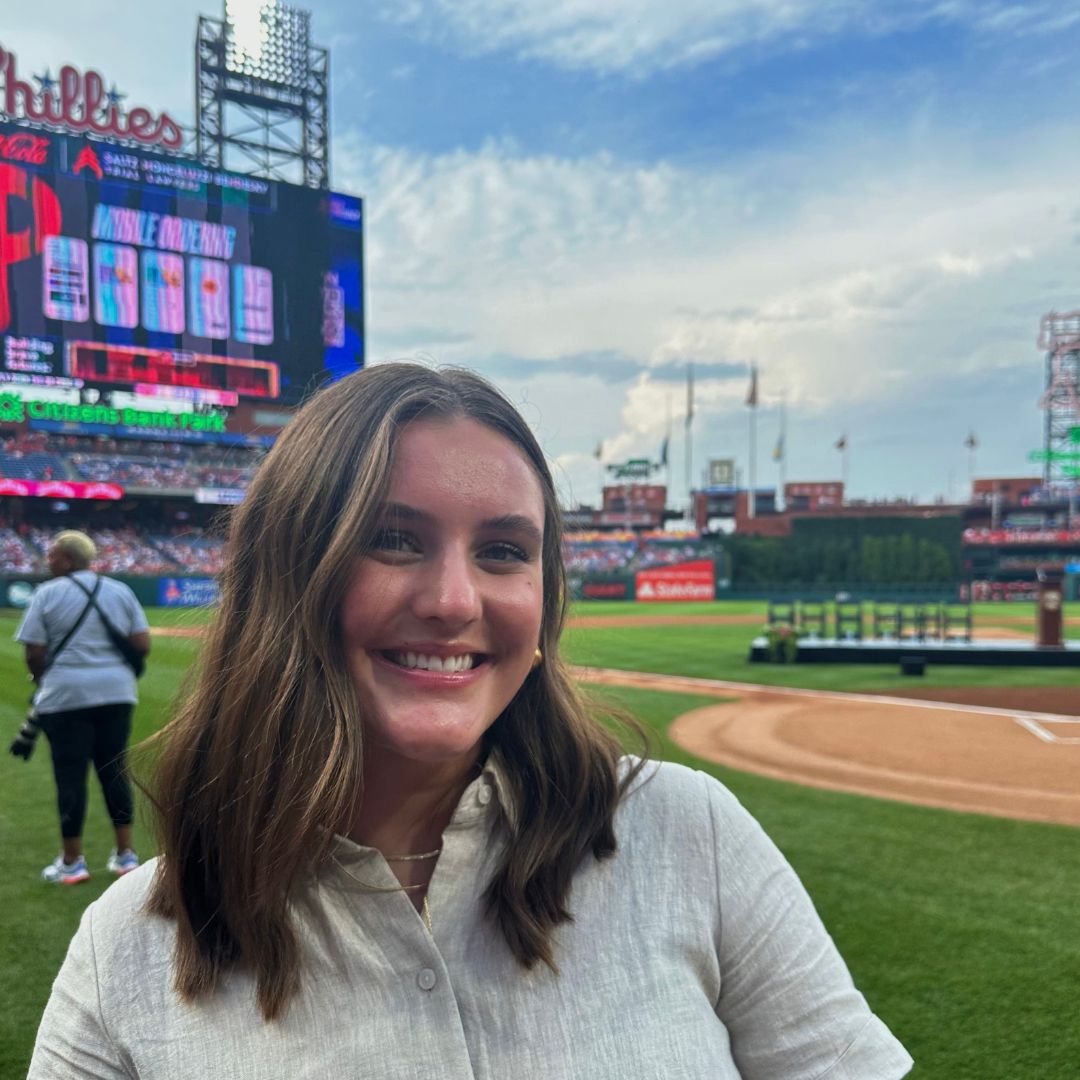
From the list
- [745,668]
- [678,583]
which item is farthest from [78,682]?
[678,583]

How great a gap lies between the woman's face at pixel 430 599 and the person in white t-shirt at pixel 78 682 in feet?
13.2

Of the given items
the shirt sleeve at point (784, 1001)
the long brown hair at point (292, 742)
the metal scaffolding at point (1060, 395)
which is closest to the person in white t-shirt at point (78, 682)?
the long brown hair at point (292, 742)

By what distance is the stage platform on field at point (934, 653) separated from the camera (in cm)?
1595

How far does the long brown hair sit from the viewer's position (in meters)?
1.14

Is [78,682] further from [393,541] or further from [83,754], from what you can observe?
[393,541]

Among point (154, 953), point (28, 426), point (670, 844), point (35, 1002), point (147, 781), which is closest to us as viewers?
point (154, 953)

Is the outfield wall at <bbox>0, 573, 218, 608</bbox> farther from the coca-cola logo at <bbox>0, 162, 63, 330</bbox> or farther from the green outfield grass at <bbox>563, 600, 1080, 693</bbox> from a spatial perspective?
the green outfield grass at <bbox>563, 600, 1080, 693</bbox>

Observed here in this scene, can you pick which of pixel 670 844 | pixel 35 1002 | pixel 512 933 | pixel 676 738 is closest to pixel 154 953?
pixel 512 933

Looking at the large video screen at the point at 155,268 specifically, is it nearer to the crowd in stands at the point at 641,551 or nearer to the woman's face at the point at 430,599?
the crowd in stands at the point at 641,551

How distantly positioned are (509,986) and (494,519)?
2.01ft

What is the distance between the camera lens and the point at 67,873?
16.3ft

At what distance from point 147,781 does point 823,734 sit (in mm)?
9578

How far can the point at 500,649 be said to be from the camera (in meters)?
1.25

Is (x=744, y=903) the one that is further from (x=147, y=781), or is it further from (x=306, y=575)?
(x=147, y=781)
